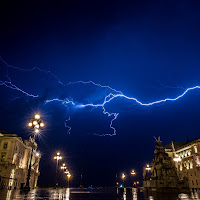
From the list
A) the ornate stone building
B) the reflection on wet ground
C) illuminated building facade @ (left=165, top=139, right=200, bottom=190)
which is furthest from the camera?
illuminated building facade @ (left=165, top=139, right=200, bottom=190)

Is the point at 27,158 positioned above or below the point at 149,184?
above

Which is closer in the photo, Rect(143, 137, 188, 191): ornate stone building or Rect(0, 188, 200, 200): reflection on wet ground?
Rect(0, 188, 200, 200): reflection on wet ground

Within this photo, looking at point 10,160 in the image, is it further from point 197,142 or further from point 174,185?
point 197,142

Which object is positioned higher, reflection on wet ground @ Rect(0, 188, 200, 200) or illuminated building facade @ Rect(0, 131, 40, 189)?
illuminated building facade @ Rect(0, 131, 40, 189)

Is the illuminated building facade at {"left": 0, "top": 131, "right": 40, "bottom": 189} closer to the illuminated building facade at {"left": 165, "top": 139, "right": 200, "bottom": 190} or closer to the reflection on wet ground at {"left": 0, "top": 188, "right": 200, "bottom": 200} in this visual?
the reflection on wet ground at {"left": 0, "top": 188, "right": 200, "bottom": 200}

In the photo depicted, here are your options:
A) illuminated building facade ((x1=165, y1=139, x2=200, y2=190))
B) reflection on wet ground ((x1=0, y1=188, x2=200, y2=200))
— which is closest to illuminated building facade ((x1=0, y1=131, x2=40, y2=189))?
reflection on wet ground ((x1=0, y1=188, x2=200, y2=200))

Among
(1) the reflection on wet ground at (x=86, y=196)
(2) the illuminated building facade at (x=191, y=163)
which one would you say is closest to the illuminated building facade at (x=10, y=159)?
(1) the reflection on wet ground at (x=86, y=196)

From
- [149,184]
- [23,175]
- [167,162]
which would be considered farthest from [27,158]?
[167,162]

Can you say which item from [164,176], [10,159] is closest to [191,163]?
[164,176]

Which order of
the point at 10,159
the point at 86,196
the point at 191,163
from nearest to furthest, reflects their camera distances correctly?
the point at 86,196 < the point at 10,159 < the point at 191,163

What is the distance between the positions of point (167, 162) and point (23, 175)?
1800 inches

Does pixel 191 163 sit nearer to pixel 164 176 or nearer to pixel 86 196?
pixel 164 176

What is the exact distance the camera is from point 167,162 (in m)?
26.0

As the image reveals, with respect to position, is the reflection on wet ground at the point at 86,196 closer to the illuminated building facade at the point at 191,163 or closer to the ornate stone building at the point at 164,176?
the ornate stone building at the point at 164,176
